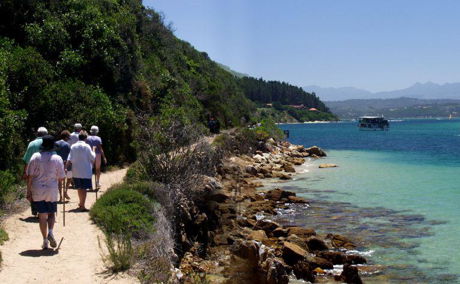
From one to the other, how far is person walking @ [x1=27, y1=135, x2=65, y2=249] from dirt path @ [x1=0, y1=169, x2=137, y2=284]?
692 mm

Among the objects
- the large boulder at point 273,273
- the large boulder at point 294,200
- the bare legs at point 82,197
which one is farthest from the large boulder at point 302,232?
the bare legs at point 82,197

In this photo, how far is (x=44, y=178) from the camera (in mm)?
9344

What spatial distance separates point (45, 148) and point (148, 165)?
22.5 ft

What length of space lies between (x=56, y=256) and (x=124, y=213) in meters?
2.52

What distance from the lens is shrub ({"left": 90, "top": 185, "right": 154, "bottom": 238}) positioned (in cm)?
1123

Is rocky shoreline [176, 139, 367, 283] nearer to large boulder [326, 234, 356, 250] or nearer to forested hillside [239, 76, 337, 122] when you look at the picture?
large boulder [326, 234, 356, 250]

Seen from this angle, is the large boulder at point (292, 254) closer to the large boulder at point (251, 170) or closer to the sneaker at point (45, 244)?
the sneaker at point (45, 244)

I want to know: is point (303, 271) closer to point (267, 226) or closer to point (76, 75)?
point (267, 226)

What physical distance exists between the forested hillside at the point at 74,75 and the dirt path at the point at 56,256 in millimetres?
5010

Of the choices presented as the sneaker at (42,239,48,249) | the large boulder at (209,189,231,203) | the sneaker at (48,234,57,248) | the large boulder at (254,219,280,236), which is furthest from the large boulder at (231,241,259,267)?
the large boulder at (209,189,231,203)

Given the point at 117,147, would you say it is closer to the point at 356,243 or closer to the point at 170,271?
the point at 356,243

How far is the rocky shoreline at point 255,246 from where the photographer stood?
1131 centimetres

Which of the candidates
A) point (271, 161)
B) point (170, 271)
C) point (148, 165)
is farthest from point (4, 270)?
point (271, 161)

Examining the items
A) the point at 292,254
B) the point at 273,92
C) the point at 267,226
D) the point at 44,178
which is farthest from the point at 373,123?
the point at 44,178
